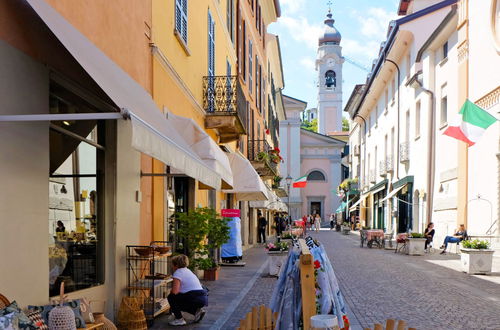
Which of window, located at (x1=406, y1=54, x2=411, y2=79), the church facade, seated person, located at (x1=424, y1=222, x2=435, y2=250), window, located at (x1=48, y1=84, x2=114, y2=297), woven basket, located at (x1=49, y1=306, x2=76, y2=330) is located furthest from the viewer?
the church facade

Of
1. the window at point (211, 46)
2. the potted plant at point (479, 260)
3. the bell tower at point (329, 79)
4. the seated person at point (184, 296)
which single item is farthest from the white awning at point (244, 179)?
the bell tower at point (329, 79)

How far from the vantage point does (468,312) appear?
829cm

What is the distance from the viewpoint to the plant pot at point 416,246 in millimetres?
19906

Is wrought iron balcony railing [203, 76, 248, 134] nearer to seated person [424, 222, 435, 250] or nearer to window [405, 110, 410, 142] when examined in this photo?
seated person [424, 222, 435, 250]

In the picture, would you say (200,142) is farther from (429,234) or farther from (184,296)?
(429,234)

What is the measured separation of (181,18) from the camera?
1122cm

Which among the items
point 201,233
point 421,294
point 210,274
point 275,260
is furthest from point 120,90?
point 275,260

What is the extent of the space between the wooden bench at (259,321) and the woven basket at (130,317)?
2.83m

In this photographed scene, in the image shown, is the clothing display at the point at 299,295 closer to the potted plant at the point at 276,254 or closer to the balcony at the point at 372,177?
the potted plant at the point at 276,254

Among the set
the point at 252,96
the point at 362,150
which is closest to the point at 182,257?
the point at 252,96

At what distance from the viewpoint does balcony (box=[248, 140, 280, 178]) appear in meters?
24.3

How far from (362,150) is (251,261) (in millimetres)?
33773

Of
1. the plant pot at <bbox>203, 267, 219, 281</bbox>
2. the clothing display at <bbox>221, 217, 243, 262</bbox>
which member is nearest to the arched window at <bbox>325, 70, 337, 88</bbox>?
the clothing display at <bbox>221, 217, 243, 262</bbox>

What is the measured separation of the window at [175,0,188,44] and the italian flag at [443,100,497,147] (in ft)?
28.5
